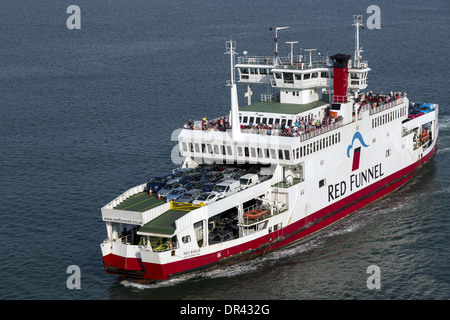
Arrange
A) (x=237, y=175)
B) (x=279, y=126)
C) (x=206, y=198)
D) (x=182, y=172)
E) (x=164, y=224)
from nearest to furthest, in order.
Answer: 1. (x=164, y=224)
2. (x=206, y=198)
3. (x=237, y=175)
4. (x=182, y=172)
5. (x=279, y=126)

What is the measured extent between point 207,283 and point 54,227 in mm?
17025

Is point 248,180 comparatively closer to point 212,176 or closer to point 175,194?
point 212,176

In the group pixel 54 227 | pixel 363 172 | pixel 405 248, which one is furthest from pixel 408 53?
pixel 54 227

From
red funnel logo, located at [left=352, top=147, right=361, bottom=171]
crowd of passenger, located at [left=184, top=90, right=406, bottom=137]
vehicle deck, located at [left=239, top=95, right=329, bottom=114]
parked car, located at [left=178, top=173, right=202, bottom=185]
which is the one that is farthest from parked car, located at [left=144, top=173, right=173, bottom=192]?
red funnel logo, located at [left=352, top=147, right=361, bottom=171]

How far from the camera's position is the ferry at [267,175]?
50125 millimetres

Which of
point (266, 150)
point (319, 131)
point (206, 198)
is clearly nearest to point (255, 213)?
point (206, 198)

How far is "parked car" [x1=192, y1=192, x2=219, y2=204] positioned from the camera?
169 feet

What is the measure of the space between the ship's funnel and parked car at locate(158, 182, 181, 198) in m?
17.7

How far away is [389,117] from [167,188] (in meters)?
25.4

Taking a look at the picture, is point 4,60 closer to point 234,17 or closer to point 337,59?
point 234,17

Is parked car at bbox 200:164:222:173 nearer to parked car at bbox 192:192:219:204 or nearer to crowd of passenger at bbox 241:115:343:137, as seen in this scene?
crowd of passenger at bbox 241:115:343:137

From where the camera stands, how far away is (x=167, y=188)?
180 ft

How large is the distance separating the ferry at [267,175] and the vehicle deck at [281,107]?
0.31 ft

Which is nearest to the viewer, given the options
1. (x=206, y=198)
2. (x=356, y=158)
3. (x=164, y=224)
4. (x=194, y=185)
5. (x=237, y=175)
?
(x=164, y=224)
